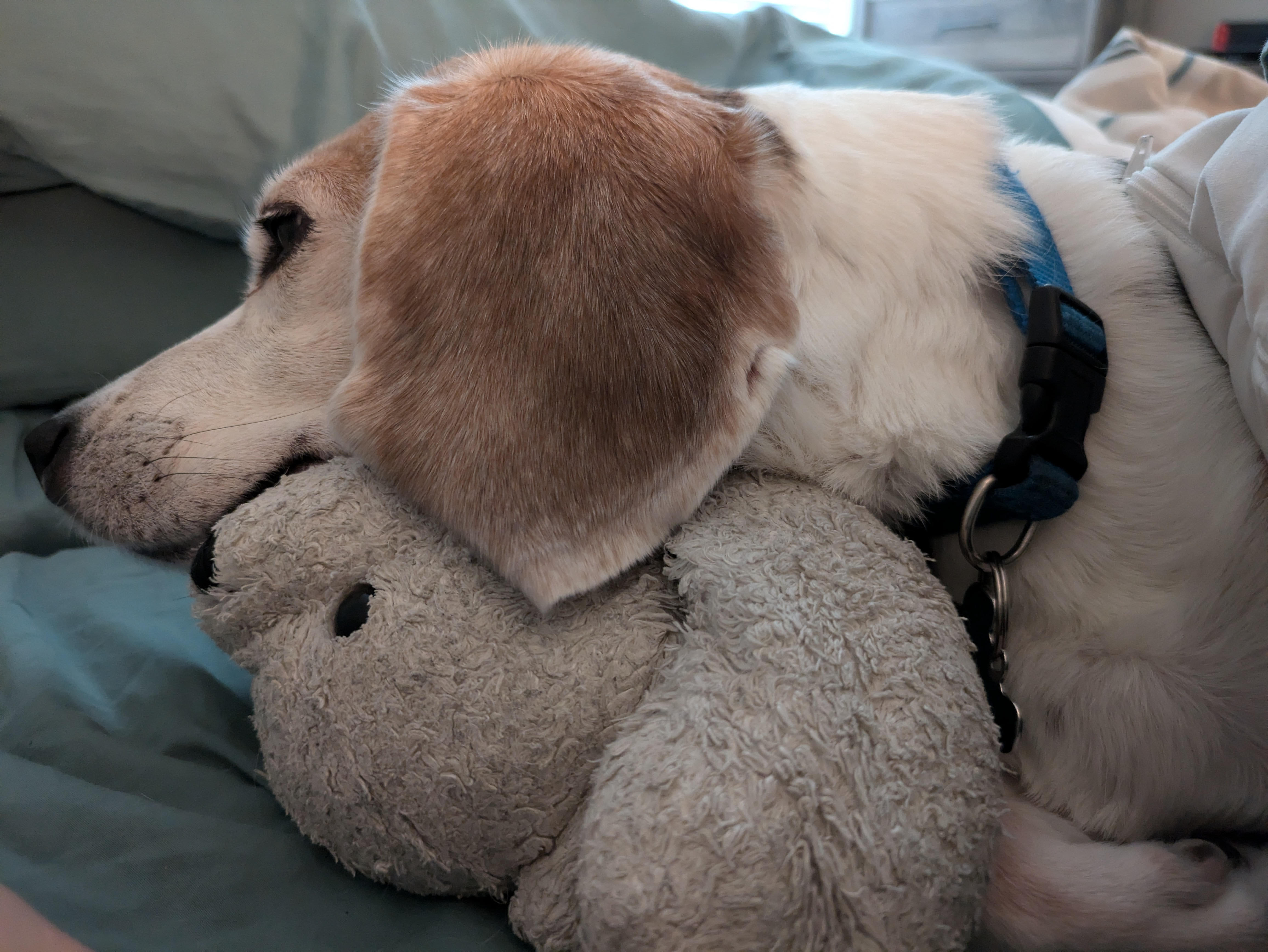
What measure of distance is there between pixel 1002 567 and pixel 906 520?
8cm

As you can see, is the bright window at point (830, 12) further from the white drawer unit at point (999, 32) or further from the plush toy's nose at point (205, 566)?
the plush toy's nose at point (205, 566)

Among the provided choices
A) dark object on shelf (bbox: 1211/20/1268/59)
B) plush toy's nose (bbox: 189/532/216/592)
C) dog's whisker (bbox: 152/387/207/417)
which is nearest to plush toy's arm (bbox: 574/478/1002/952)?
plush toy's nose (bbox: 189/532/216/592)

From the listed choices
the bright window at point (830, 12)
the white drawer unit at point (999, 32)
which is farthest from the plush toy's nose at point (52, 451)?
the white drawer unit at point (999, 32)

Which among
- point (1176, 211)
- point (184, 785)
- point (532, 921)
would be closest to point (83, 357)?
point (184, 785)

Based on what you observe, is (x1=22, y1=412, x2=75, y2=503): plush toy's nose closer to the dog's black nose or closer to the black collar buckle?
the dog's black nose

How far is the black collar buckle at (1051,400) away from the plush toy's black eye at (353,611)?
0.48 meters

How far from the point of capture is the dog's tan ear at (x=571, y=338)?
1.98 feet

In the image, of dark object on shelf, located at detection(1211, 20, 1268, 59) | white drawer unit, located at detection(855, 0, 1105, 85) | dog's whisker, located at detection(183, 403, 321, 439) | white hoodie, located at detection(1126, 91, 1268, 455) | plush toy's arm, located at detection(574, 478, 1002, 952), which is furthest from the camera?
white drawer unit, located at detection(855, 0, 1105, 85)

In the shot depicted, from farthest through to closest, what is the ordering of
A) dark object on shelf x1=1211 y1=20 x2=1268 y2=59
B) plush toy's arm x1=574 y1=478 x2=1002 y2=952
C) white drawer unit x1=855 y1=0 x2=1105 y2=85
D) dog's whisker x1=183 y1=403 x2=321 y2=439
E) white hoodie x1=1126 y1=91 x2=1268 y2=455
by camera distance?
white drawer unit x1=855 y1=0 x2=1105 y2=85 < dark object on shelf x1=1211 y1=20 x2=1268 y2=59 < dog's whisker x1=183 y1=403 x2=321 y2=439 < white hoodie x1=1126 y1=91 x2=1268 y2=455 < plush toy's arm x1=574 y1=478 x2=1002 y2=952

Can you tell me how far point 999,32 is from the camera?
2.90 m

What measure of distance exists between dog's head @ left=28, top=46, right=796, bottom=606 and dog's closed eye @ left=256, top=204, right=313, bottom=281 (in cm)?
18

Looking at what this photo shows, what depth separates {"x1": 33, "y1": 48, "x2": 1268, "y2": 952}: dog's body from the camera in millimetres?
608

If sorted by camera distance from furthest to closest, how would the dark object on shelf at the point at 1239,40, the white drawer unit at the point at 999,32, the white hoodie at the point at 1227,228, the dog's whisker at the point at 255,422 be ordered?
the white drawer unit at the point at 999,32 < the dark object on shelf at the point at 1239,40 < the dog's whisker at the point at 255,422 < the white hoodie at the point at 1227,228

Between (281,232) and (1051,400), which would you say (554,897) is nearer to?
(1051,400)
